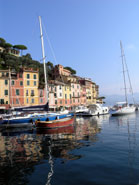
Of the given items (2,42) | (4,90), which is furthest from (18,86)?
(2,42)

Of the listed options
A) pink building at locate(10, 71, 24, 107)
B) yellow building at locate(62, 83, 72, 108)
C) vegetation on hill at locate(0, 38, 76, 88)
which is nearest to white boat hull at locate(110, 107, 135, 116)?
yellow building at locate(62, 83, 72, 108)

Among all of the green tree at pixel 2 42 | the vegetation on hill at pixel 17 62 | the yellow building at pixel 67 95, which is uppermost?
the green tree at pixel 2 42

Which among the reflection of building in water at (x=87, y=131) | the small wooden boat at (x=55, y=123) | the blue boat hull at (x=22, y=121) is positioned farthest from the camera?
the blue boat hull at (x=22, y=121)

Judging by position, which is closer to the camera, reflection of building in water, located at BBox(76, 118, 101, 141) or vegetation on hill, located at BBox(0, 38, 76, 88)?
reflection of building in water, located at BBox(76, 118, 101, 141)

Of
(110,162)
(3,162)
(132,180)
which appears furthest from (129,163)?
(3,162)

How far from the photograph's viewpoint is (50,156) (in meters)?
12.5

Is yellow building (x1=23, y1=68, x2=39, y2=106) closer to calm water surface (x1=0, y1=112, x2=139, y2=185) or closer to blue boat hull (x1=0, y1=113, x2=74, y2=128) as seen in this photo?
blue boat hull (x1=0, y1=113, x2=74, y2=128)

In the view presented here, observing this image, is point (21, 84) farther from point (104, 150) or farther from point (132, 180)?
point (132, 180)

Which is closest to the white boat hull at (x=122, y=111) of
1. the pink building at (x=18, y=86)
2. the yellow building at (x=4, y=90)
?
the pink building at (x=18, y=86)

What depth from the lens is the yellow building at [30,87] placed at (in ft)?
182

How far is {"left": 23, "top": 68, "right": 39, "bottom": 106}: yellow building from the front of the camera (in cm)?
5538

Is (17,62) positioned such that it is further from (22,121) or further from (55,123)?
(55,123)

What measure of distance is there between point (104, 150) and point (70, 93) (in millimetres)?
62489

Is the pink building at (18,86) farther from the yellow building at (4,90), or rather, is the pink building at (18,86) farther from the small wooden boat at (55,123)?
the small wooden boat at (55,123)
